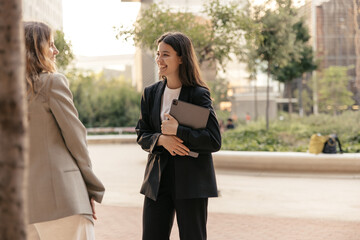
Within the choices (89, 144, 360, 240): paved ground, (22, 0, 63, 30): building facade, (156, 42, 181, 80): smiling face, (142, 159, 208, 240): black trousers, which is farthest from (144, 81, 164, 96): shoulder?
(22, 0, 63, 30): building facade

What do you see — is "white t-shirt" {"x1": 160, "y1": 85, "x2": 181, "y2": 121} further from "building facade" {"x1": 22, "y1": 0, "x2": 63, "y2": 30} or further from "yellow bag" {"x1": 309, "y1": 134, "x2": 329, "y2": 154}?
"building facade" {"x1": 22, "y1": 0, "x2": 63, "y2": 30}

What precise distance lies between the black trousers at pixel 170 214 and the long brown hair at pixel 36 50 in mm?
1009

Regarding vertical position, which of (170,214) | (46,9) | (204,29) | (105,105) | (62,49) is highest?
(46,9)

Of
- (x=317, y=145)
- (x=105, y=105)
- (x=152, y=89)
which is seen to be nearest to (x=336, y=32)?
(x=105, y=105)

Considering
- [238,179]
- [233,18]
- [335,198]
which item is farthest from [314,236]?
[233,18]

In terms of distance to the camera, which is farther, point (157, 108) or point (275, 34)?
point (275, 34)

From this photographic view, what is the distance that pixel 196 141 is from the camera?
9.89 feet

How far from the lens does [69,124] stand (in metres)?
2.55

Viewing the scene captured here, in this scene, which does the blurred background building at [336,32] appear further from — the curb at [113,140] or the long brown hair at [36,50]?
the long brown hair at [36,50]

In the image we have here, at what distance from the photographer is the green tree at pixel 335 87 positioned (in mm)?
43219

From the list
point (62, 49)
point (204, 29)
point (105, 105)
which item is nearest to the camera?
point (204, 29)

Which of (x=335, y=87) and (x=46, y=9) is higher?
(x=46, y=9)

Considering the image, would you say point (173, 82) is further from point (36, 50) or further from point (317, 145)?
point (317, 145)

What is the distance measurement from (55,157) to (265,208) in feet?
17.0
